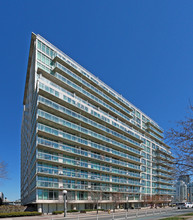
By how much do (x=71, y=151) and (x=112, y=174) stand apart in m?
18.4

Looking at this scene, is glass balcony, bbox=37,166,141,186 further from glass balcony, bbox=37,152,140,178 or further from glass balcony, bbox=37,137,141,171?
glass balcony, bbox=37,137,141,171

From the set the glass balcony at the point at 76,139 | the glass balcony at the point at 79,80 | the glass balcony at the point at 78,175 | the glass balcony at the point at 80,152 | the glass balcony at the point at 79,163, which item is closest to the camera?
the glass balcony at the point at 78,175

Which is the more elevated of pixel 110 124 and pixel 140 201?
pixel 110 124

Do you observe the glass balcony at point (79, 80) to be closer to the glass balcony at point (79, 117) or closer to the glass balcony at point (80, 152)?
the glass balcony at point (79, 117)

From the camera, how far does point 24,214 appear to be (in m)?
33.4

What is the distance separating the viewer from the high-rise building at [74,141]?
41.5m

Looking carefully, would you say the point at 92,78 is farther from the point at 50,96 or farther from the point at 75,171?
the point at 75,171

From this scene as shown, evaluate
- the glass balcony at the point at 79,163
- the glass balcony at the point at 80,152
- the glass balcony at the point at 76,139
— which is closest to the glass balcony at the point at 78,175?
the glass balcony at the point at 79,163

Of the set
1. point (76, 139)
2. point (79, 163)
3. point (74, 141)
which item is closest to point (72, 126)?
point (76, 139)

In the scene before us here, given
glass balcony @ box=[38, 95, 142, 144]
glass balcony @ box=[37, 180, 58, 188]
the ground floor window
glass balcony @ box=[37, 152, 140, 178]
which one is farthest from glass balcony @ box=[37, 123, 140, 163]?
the ground floor window

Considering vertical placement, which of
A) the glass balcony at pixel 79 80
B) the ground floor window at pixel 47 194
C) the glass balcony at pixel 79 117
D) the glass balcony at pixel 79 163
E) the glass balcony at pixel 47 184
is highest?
the glass balcony at pixel 79 80

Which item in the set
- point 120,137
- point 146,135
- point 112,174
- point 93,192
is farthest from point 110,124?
point 146,135

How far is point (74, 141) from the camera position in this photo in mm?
47188

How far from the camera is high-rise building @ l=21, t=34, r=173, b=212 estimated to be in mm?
41531
